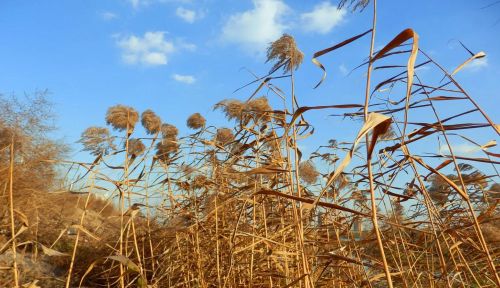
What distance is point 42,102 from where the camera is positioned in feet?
29.3

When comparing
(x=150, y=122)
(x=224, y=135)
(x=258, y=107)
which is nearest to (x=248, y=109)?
(x=258, y=107)

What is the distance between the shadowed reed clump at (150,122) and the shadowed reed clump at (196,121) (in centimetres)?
60

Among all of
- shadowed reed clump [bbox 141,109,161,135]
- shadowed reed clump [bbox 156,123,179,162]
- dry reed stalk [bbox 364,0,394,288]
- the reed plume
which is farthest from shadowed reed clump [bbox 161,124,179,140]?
dry reed stalk [bbox 364,0,394,288]

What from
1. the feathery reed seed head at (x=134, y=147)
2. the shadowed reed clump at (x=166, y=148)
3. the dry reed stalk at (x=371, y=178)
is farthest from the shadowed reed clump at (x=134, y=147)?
the dry reed stalk at (x=371, y=178)

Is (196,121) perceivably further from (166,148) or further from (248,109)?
(248,109)

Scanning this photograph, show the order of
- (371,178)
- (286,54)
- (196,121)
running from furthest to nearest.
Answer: (196,121) < (286,54) < (371,178)

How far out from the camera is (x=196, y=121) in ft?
14.4

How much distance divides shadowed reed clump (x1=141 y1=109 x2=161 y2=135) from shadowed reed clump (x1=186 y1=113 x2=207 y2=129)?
0.60 meters

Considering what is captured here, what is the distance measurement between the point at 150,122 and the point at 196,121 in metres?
0.72

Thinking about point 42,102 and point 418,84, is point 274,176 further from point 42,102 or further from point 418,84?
point 42,102

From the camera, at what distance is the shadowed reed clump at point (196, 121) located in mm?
4355

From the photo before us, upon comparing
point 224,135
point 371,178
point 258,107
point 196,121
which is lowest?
point 371,178

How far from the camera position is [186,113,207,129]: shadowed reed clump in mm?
4355

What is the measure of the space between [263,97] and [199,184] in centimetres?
91
